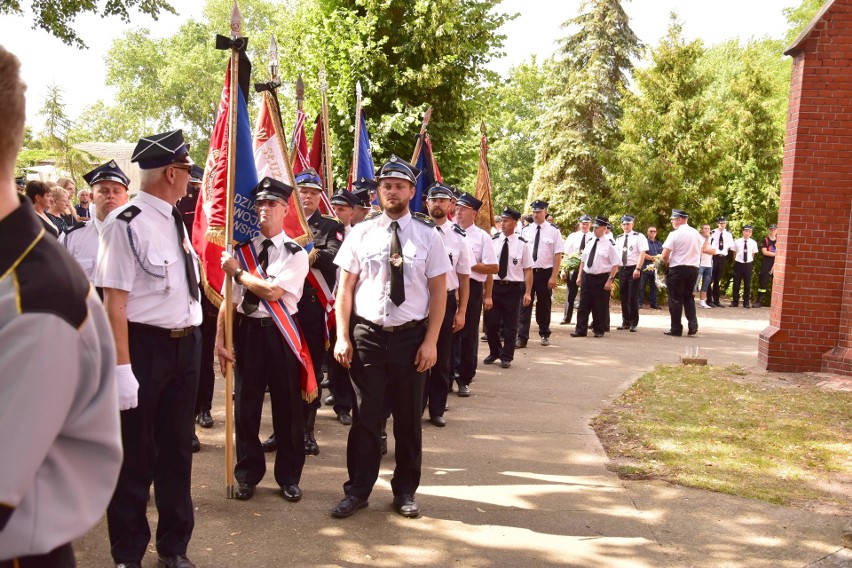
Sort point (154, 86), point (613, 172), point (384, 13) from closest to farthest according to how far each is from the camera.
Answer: point (384, 13) → point (613, 172) → point (154, 86)

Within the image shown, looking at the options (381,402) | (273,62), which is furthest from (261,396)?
(273,62)

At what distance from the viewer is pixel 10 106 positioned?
171cm

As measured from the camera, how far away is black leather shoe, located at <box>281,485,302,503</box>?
5676 millimetres

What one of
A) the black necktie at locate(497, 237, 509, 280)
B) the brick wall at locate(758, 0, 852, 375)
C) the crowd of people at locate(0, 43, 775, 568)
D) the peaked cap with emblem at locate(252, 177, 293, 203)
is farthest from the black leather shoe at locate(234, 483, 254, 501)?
the brick wall at locate(758, 0, 852, 375)

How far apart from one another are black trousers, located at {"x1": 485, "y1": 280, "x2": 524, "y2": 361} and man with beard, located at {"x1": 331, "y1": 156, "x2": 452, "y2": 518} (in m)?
6.07

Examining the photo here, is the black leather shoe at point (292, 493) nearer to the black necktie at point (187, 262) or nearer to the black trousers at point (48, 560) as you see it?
the black necktie at point (187, 262)

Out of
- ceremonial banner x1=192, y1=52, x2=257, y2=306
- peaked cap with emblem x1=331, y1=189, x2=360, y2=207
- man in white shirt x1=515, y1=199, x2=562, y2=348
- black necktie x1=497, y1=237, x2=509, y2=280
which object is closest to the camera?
ceremonial banner x1=192, y1=52, x2=257, y2=306

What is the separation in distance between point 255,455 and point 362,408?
878 millimetres

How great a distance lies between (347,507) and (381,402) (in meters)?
0.75

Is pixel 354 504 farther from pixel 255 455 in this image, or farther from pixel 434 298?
pixel 434 298

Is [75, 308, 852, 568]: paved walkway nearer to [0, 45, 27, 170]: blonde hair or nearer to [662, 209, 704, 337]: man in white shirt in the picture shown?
[0, 45, 27, 170]: blonde hair

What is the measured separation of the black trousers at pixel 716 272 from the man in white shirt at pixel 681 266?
6699 mm

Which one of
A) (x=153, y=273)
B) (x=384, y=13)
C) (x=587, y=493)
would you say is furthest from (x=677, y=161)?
(x=153, y=273)

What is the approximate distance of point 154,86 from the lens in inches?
2717
